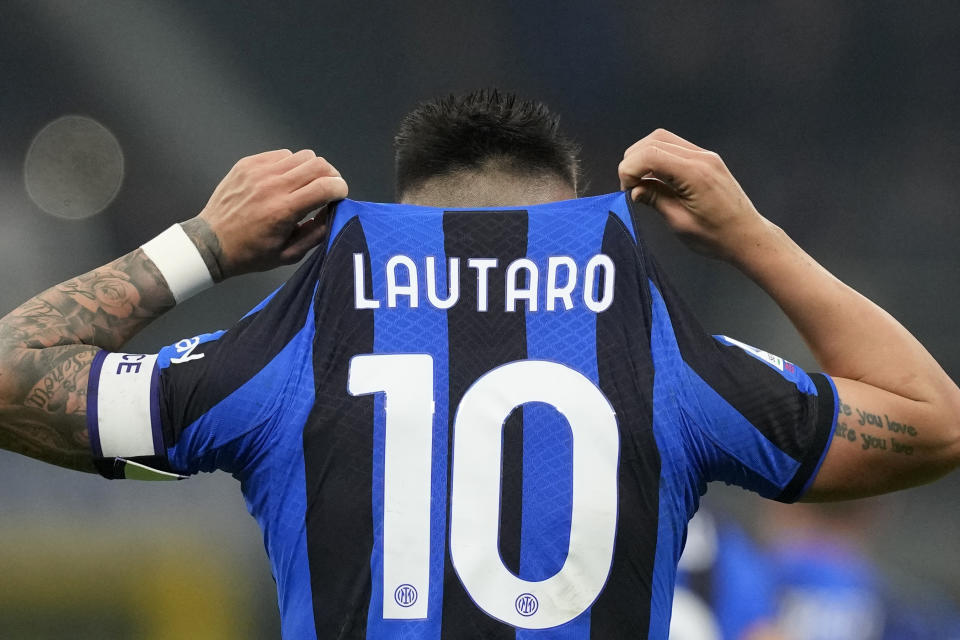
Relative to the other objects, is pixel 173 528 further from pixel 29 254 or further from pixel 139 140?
pixel 139 140

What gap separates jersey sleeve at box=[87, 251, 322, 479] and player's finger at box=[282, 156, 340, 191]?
272 mm

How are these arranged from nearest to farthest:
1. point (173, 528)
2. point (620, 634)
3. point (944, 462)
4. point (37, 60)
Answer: point (620, 634) < point (944, 462) < point (173, 528) < point (37, 60)

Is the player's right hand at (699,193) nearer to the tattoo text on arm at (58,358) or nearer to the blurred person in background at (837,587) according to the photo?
the tattoo text on arm at (58,358)

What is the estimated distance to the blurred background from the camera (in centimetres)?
406

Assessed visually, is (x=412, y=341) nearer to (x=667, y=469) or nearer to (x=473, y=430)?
(x=473, y=430)

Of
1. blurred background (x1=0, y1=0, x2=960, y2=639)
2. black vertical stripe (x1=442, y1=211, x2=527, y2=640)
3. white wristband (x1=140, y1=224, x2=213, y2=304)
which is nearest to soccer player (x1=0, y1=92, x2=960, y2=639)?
black vertical stripe (x1=442, y1=211, x2=527, y2=640)

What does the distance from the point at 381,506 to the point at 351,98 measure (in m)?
3.25

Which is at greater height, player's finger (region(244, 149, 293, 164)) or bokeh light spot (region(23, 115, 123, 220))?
player's finger (region(244, 149, 293, 164))

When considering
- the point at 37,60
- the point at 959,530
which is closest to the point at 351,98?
the point at 37,60

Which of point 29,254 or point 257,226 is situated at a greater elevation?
point 257,226

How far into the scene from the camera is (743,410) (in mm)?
1228

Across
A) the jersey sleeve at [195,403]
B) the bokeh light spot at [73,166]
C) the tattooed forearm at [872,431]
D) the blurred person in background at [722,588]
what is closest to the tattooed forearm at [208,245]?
the jersey sleeve at [195,403]

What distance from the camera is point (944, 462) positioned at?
133cm

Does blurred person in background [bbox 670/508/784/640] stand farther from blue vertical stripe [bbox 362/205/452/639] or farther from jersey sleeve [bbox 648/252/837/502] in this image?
blue vertical stripe [bbox 362/205/452/639]
